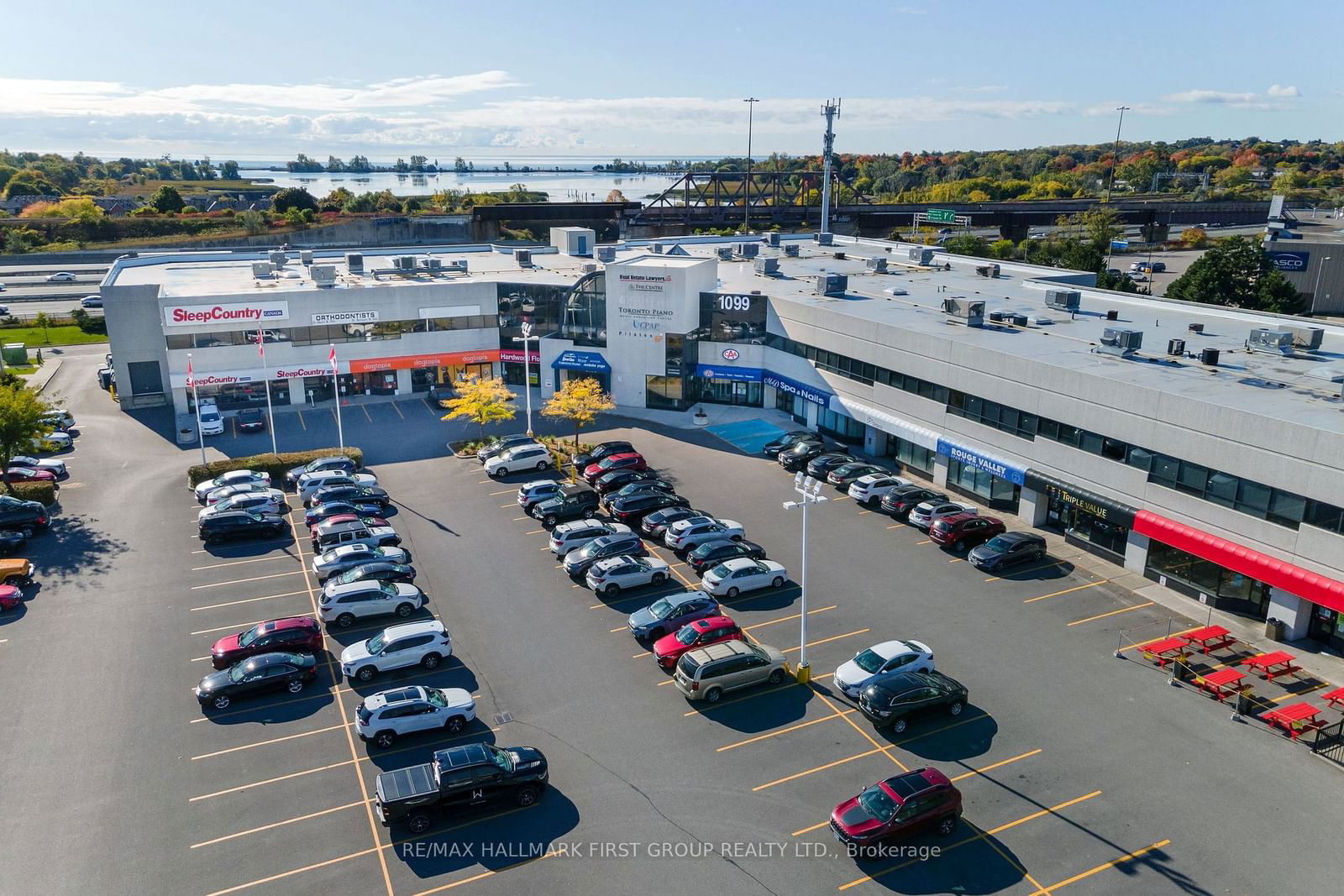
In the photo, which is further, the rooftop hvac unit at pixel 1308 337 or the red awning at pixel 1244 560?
the rooftop hvac unit at pixel 1308 337

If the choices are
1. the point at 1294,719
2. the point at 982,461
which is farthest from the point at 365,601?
the point at 1294,719

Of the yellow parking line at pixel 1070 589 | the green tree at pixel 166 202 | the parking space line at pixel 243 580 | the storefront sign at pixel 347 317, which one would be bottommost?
the parking space line at pixel 243 580

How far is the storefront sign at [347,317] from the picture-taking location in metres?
58.2

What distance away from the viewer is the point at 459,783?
72.5ft

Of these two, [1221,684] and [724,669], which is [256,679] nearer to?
[724,669]

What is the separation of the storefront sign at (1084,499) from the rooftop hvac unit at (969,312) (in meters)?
10.6

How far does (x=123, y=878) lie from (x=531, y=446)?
2960cm

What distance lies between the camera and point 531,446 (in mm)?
47906

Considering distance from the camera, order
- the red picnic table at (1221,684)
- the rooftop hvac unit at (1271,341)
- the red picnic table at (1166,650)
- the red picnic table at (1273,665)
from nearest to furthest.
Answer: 1. the red picnic table at (1221,684)
2. the red picnic table at (1273,665)
3. the red picnic table at (1166,650)
4. the rooftop hvac unit at (1271,341)

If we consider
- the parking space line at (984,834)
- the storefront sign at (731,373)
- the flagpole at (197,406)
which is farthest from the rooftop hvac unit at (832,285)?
the parking space line at (984,834)

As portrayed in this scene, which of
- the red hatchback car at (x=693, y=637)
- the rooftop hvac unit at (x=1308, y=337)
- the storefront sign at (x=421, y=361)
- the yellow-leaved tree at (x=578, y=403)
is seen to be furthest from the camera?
the storefront sign at (x=421, y=361)

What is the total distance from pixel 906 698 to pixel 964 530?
14.0 meters

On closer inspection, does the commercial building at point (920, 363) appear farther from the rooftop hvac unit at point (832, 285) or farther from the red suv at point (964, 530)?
the red suv at point (964, 530)

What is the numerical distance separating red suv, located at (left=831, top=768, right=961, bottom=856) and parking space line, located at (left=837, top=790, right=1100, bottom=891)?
0.41 metres
